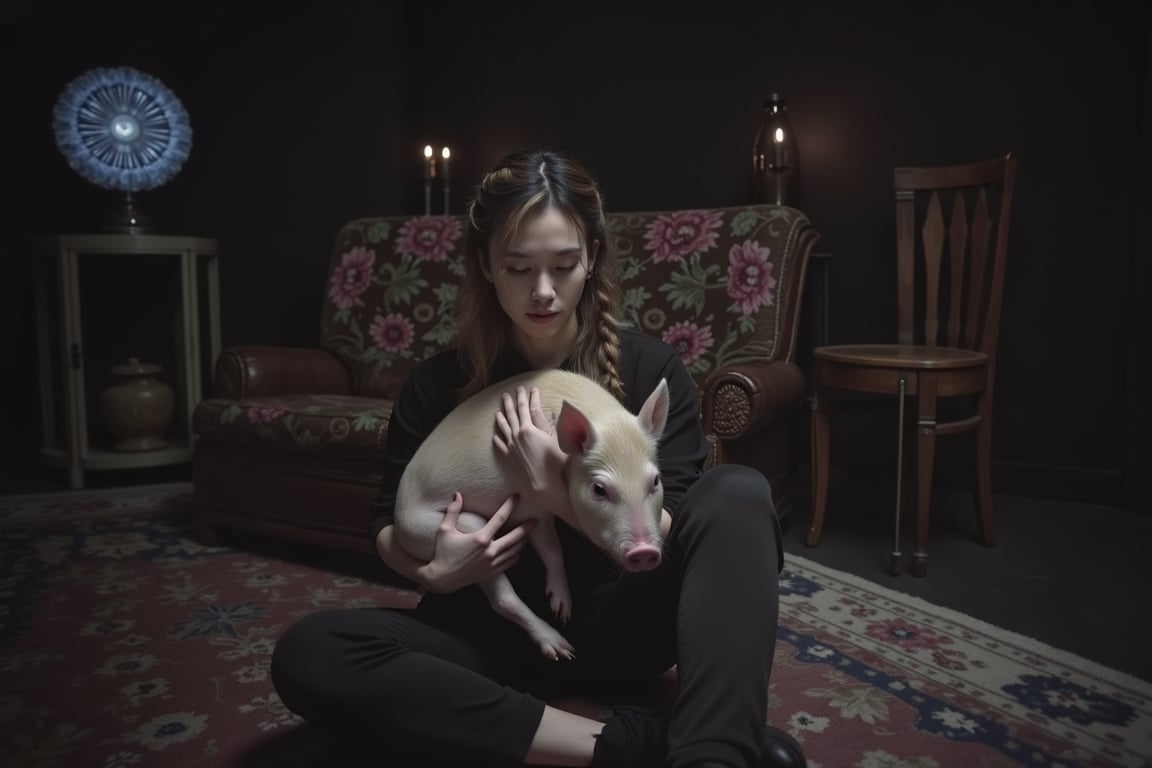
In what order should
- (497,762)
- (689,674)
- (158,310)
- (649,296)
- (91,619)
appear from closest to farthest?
(689,674) < (497,762) < (91,619) < (649,296) < (158,310)

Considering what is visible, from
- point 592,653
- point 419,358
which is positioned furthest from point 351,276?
point 592,653

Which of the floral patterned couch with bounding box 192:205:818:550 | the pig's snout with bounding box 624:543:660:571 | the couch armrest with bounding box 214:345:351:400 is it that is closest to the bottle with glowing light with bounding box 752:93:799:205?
the floral patterned couch with bounding box 192:205:818:550

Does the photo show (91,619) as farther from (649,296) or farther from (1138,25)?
(1138,25)

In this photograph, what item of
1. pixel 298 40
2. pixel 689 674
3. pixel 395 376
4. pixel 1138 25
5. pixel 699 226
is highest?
pixel 298 40

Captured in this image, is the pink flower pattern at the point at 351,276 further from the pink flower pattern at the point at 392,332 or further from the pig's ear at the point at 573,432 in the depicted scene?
the pig's ear at the point at 573,432

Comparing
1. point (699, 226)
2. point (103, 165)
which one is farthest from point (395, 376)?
point (103, 165)

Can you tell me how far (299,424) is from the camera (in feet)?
9.00

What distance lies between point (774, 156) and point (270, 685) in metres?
2.71

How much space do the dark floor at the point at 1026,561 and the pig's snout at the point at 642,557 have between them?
4.56 ft

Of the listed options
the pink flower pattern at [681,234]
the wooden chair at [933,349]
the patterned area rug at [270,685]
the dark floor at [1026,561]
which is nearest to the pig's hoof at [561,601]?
the patterned area rug at [270,685]

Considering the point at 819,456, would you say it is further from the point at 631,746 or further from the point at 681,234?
the point at 631,746

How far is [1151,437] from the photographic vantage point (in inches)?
129

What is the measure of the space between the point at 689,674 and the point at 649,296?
2010 millimetres

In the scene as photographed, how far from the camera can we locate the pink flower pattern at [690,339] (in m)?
2.98
